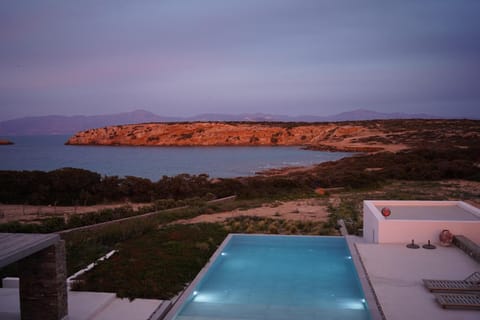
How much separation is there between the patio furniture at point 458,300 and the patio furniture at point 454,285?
0.37 feet

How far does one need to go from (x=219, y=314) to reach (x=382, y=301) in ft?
6.29

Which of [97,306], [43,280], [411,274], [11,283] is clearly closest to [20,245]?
[43,280]

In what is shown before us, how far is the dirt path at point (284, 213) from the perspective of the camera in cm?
1105

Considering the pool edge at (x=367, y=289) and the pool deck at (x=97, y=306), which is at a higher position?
the pool edge at (x=367, y=289)

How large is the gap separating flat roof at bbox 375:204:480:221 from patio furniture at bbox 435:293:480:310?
2.76m

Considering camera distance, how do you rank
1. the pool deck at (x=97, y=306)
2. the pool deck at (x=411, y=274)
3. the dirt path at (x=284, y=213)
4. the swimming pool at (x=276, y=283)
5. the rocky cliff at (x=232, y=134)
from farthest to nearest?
the rocky cliff at (x=232, y=134), the dirt path at (x=284, y=213), the swimming pool at (x=276, y=283), the pool deck at (x=97, y=306), the pool deck at (x=411, y=274)

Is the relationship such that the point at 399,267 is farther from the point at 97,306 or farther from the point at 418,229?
the point at 97,306

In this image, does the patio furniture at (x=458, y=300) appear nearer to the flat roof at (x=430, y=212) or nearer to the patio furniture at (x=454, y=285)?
the patio furniture at (x=454, y=285)

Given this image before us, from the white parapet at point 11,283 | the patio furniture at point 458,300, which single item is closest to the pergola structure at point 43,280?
the white parapet at point 11,283

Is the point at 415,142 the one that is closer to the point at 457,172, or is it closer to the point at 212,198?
the point at 457,172

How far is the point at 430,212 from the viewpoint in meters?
7.68

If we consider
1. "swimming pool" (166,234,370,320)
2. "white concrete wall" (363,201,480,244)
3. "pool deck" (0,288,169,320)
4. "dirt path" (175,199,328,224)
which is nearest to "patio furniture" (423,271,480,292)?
"swimming pool" (166,234,370,320)

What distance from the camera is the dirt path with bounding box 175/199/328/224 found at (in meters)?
11.1

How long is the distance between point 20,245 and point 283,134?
5752 cm
